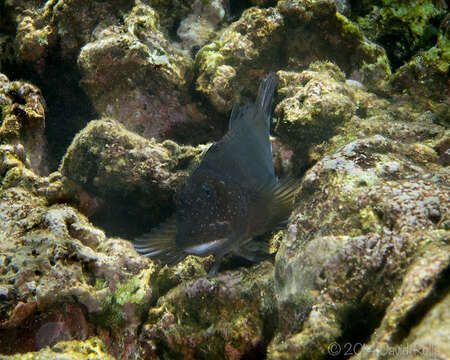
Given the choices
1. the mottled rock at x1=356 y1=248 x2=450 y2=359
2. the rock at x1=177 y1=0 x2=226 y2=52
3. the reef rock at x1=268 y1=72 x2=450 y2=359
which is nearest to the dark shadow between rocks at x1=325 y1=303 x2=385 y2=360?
the reef rock at x1=268 y1=72 x2=450 y2=359

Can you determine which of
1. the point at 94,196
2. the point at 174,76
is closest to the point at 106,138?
the point at 94,196

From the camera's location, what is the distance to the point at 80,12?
4395 mm

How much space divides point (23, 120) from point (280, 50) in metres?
3.91

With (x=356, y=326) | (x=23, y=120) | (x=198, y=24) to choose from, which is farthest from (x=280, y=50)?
(x=356, y=326)

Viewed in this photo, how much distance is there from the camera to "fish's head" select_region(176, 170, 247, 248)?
251 centimetres

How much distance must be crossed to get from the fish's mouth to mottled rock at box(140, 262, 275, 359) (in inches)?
10.0

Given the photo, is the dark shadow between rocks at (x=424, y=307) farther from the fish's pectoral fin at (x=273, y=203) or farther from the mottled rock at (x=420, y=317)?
the fish's pectoral fin at (x=273, y=203)

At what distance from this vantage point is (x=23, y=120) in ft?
12.3

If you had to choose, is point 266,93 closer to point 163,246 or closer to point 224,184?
point 224,184

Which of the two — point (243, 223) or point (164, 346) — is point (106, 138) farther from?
point (164, 346)

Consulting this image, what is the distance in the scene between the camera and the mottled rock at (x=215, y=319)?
7.70 ft

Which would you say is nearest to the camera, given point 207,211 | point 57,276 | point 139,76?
point 57,276

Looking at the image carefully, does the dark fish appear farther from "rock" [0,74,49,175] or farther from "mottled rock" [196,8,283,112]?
"rock" [0,74,49,175]

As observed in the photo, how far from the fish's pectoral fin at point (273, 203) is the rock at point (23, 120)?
2841 mm
